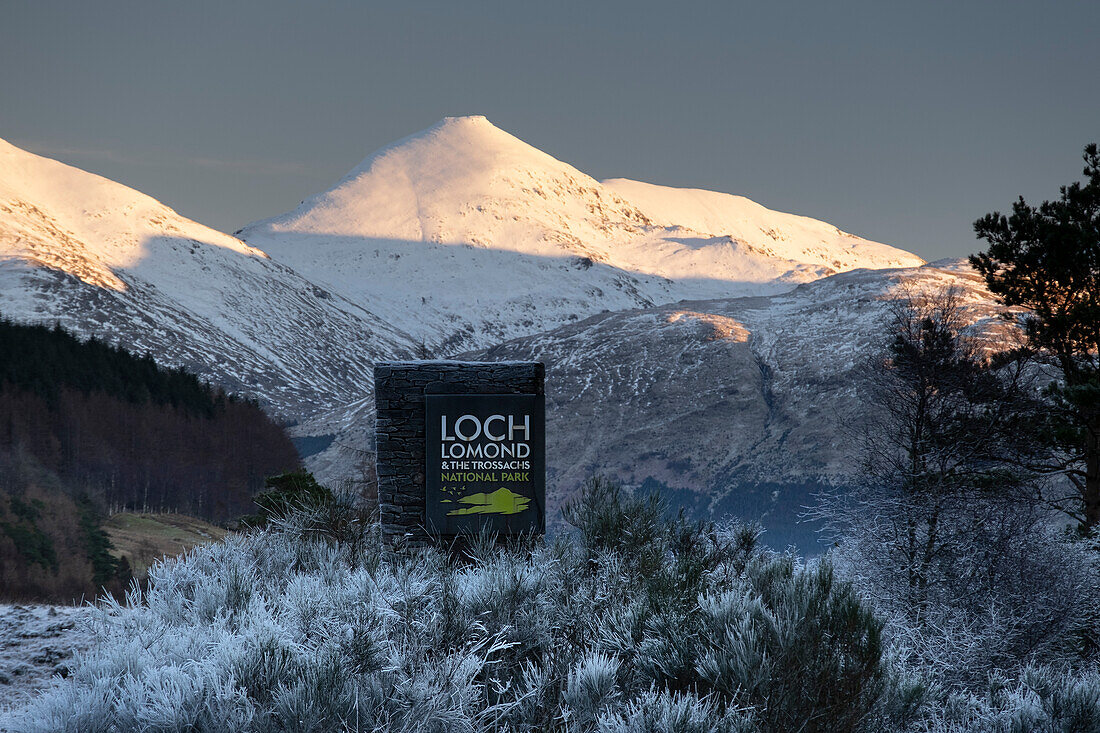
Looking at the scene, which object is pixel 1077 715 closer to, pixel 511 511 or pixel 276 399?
pixel 511 511

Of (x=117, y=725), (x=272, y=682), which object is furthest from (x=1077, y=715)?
(x=117, y=725)

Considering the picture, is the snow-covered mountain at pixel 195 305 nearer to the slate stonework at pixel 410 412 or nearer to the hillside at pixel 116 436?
the hillside at pixel 116 436

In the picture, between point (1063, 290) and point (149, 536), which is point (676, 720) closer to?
point (1063, 290)

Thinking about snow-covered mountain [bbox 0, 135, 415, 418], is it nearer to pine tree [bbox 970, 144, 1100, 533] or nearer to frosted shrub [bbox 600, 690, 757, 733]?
pine tree [bbox 970, 144, 1100, 533]

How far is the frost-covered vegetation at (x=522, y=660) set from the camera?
24.1 ft

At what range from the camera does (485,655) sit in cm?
882

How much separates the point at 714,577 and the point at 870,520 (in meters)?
7.46

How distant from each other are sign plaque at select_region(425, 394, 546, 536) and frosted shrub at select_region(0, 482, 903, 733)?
253 centimetres

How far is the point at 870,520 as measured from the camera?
59.8 feet

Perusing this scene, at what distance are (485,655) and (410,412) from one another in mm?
6330

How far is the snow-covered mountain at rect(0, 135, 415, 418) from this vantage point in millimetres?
135250

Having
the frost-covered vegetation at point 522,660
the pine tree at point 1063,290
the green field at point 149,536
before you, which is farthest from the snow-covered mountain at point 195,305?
the frost-covered vegetation at point 522,660

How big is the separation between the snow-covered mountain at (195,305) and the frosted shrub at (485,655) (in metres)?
124

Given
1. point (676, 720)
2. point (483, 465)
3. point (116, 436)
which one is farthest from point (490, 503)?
point (116, 436)
